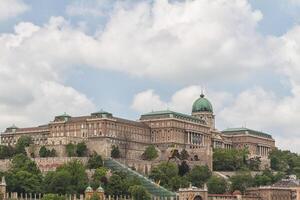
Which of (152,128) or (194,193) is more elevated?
(152,128)

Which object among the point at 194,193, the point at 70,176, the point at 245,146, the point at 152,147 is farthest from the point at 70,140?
the point at 245,146

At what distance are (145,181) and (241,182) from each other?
734 inches

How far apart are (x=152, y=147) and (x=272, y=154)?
3651cm

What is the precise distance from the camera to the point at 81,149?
148250mm

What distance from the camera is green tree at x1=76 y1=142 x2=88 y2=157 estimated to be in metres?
148

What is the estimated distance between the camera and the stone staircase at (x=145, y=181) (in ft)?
426

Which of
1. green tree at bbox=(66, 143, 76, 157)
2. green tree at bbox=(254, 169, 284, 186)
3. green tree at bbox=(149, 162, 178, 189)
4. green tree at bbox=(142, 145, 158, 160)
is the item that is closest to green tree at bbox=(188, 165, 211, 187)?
green tree at bbox=(149, 162, 178, 189)

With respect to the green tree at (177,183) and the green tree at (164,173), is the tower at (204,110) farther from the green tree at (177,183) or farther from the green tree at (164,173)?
the green tree at (177,183)

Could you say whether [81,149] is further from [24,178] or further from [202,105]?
[202,105]

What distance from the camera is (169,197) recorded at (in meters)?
128

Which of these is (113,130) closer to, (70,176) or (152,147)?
(152,147)

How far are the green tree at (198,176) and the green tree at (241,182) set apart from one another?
4.35 m

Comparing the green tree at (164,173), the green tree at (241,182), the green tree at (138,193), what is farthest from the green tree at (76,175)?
the green tree at (241,182)

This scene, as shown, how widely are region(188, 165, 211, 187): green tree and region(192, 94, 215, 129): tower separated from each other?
3639 cm
